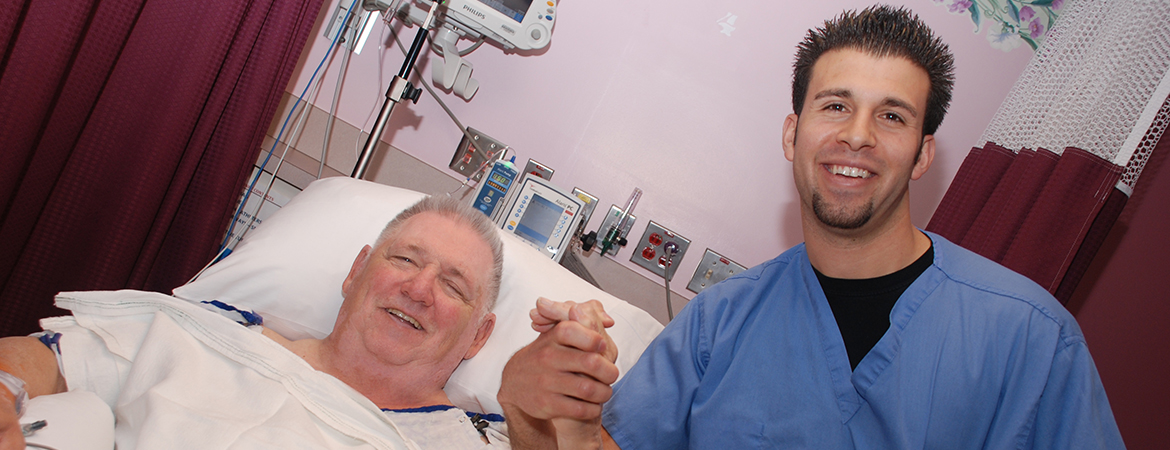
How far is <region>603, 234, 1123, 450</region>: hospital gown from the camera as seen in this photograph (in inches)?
44.5

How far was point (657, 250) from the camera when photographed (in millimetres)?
2295

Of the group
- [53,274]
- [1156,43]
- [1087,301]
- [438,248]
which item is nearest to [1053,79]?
[1156,43]

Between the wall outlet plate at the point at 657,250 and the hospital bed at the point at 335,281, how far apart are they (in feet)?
1.66

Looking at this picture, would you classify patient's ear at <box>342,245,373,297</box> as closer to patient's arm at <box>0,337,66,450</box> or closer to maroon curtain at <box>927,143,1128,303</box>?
patient's arm at <box>0,337,66,450</box>

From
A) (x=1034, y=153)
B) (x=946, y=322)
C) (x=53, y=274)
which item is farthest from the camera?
(x=53, y=274)

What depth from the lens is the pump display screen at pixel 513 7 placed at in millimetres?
2137

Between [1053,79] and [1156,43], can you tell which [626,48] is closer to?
[1053,79]

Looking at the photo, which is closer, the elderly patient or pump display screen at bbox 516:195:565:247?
the elderly patient

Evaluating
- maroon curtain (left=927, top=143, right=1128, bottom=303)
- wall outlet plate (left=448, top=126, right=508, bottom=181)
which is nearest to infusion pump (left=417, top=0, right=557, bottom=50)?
wall outlet plate (left=448, top=126, right=508, bottom=181)

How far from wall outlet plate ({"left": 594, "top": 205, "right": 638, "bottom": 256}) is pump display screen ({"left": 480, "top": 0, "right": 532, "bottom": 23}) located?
0.74 metres

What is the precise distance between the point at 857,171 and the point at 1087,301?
1.09 metres

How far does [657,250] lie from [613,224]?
0.61 ft

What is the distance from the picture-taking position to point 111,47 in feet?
5.56

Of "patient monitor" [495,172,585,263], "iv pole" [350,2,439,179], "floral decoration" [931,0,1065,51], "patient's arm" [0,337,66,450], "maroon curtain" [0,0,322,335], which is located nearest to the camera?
"patient's arm" [0,337,66,450]
